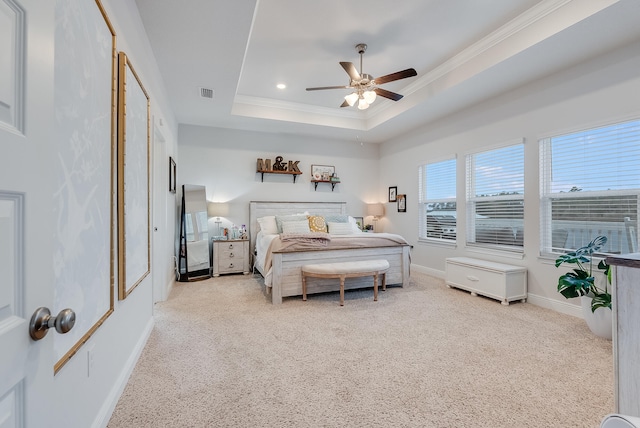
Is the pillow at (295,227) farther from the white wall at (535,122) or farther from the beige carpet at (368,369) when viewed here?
the white wall at (535,122)

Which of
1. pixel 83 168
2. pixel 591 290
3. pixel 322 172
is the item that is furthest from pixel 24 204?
pixel 322 172

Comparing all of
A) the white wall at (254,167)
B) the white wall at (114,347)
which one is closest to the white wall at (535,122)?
the white wall at (254,167)

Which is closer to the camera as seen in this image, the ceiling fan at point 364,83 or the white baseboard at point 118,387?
the white baseboard at point 118,387

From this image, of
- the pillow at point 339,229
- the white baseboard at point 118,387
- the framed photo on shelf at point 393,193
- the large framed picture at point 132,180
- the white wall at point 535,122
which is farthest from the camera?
the framed photo on shelf at point 393,193

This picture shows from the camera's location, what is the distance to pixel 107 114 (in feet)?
5.38

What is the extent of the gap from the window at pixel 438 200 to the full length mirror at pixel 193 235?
378 centimetres

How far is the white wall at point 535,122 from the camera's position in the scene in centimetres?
291

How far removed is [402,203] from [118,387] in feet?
16.9

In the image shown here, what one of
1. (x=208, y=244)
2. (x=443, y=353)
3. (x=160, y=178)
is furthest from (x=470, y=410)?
(x=208, y=244)

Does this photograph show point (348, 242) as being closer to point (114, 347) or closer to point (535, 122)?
point (535, 122)

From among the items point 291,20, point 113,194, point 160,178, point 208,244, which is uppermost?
point 291,20

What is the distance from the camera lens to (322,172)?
6.21 meters

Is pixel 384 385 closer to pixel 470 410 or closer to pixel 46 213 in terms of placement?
pixel 470 410

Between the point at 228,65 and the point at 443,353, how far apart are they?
11.2ft
